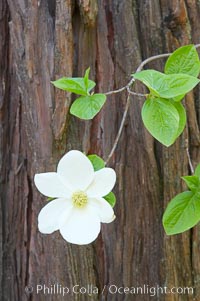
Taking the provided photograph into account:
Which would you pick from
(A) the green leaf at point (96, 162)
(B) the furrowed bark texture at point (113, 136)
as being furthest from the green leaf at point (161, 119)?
(B) the furrowed bark texture at point (113, 136)

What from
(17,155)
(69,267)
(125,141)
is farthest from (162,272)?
(17,155)

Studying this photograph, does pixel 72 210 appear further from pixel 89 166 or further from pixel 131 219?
pixel 131 219

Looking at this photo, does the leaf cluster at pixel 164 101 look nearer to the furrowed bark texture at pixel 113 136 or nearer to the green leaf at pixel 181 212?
the green leaf at pixel 181 212

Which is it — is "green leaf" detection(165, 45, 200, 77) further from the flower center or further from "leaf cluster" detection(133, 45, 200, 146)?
the flower center

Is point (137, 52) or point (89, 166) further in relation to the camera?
point (137, 52)

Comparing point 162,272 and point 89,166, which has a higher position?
point 89,166

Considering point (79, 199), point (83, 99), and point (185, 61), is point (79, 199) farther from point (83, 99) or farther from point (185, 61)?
point (185, 61)
